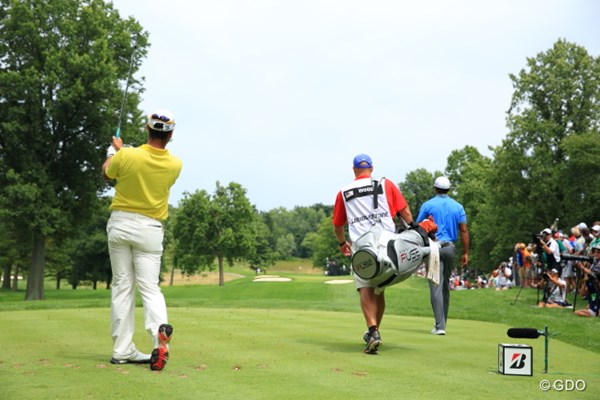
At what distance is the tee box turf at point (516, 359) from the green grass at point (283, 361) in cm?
12

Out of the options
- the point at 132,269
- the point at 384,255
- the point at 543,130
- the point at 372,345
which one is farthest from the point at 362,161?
the point at 543,130

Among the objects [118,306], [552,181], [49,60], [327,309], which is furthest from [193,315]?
[552,181]

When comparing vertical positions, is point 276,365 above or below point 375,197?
below

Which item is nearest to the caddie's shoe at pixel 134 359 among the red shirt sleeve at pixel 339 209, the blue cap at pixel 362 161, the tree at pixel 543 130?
the red shirt sleeve at pixel 339 209

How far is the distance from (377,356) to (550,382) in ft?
6.79

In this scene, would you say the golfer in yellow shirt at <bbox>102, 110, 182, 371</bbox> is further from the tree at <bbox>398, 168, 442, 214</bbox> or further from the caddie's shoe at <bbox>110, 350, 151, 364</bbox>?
the tree at <bbox>398, 168, 442, 214</bbox>

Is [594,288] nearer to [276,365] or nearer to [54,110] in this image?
[276,365]

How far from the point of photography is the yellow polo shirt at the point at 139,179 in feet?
23.6

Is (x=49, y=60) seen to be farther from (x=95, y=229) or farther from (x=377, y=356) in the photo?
(x=95, y=229)

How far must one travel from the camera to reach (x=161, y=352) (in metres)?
6.59

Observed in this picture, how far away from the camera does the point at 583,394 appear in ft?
18.4

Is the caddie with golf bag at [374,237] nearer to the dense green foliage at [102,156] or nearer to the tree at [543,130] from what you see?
the dense green foliage at [102,156]

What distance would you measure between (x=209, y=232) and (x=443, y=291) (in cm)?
6211

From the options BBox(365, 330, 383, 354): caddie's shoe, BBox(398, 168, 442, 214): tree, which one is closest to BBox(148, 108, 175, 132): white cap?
BBox(365, 330, 383, 354): caddie's shoe
